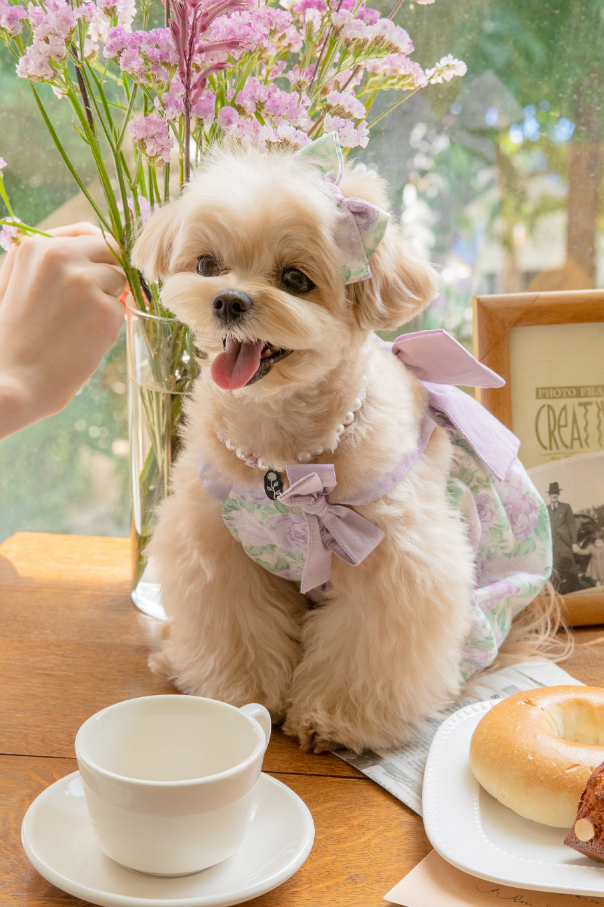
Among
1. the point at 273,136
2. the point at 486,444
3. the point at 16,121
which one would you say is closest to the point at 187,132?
the point at 273,136

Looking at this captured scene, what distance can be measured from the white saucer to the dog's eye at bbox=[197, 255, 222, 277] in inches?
19.6

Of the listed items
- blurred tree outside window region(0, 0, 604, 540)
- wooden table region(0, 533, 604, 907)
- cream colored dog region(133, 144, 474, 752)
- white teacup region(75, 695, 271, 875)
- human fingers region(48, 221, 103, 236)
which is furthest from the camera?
blurred tree outside window region(0, 0, 604, 540)

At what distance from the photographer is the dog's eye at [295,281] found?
2.73 ft

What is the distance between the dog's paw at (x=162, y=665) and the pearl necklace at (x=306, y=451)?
0.96 ft

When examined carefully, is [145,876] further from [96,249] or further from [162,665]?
[96,249]

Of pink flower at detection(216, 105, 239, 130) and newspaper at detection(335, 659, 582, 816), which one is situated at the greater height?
pink flower at detection(216, 105, 239, 130)

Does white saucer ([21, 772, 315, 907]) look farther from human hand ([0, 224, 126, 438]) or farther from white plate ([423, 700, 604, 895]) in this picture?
human hand ([0, 224, 126, 438])

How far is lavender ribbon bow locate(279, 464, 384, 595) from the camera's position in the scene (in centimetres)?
88

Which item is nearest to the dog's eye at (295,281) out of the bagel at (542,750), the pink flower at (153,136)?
the pink flower at (153,136)

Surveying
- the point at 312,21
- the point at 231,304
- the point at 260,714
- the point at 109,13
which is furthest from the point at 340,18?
the point at 260,714

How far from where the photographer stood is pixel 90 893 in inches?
24.0

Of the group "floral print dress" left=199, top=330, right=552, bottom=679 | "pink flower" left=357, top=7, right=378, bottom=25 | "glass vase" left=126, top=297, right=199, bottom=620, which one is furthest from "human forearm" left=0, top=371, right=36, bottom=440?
"pink flower" left=357, top=7, right=378, bottom=25

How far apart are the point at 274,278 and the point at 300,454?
0.62 feet

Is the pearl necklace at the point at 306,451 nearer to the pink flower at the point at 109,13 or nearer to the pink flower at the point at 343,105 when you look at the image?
the pink flower at the point at 343,105
